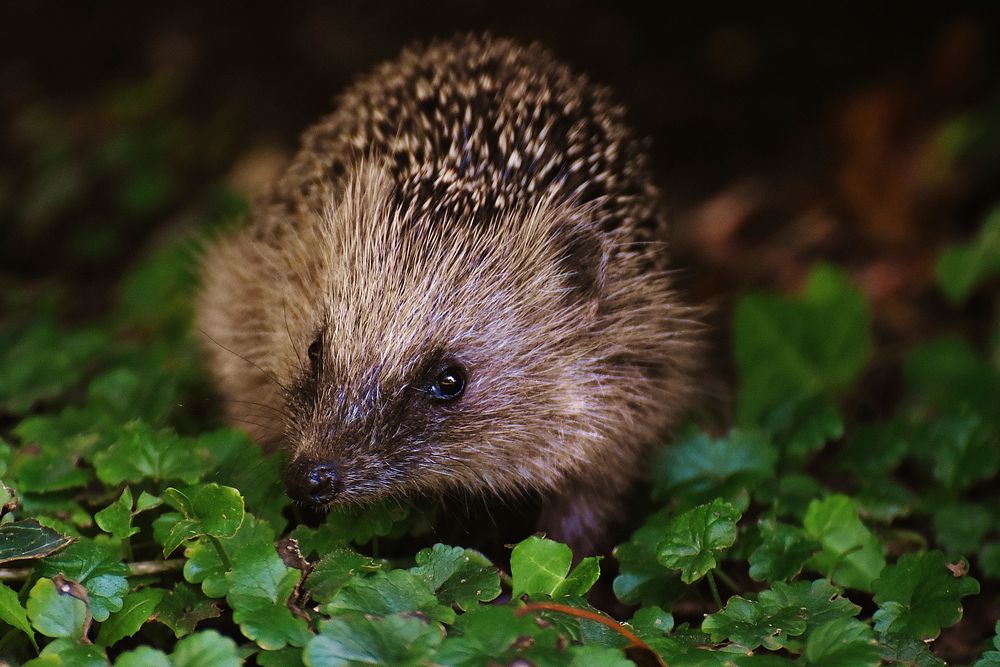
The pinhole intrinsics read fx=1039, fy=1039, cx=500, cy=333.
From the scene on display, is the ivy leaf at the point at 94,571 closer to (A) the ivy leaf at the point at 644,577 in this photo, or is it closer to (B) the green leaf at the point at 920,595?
(A) the ivy leaf at the point at 644,577

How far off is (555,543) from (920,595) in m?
0.71

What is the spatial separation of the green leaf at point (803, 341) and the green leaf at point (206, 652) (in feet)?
6.03

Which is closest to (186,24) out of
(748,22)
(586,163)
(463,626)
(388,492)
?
(748,22)

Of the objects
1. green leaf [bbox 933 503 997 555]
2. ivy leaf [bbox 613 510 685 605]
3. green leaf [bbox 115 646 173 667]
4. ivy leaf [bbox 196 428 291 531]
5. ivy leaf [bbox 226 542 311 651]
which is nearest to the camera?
green leaf [bbox 115 646 173 667]

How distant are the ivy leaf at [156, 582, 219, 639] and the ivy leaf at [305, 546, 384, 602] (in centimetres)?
19

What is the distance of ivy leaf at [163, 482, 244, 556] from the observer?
1948mm

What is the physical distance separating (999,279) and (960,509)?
54.1 inches

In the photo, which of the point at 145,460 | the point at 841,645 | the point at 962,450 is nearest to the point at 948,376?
the point at 962,450

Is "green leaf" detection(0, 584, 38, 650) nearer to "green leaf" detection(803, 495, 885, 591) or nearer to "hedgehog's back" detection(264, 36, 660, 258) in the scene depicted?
"hedgehog's back" detection(264, 36, 660, 258)

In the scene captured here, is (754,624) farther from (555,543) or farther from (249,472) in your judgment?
(249,472)

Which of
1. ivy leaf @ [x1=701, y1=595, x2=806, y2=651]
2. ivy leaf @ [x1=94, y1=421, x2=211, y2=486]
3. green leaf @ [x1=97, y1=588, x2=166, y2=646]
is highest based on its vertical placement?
ivy leaf @ [x1=94, y1=421, x2=211, y2=486]

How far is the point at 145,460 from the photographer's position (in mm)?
2207

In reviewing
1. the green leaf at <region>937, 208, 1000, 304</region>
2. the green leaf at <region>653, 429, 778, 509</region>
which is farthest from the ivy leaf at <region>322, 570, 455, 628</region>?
the green leaf at <region>937, 208, 1000, 304</region>

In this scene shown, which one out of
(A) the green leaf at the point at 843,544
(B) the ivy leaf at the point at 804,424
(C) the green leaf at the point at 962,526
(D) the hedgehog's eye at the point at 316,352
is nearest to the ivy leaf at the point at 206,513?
(D) the hedgehog's eye at the point at 316,352
